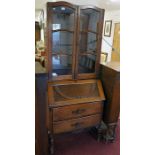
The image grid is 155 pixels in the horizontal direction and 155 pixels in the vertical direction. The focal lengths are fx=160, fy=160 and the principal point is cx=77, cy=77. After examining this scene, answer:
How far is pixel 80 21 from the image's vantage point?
64.2 inches

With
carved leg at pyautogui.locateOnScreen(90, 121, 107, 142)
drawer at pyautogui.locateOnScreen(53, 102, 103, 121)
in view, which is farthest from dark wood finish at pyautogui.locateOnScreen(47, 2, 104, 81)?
carved leg at pyautogui.locateOnScreen(90, 121, 107, 142)

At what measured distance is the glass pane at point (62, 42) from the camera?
1599mm

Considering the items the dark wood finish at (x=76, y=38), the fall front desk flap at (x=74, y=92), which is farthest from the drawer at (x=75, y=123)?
the dark wood finish at (x=76, y=38)

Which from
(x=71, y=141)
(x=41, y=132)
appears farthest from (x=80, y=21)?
(x=71, y=141)

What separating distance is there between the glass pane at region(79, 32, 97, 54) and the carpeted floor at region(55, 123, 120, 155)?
3.70 feet

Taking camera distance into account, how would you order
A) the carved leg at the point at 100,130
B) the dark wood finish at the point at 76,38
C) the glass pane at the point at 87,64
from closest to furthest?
the dark wood finish at the point at 76,38 < the glass pane at the point at 87,64 < the carved leg at the point at 100,130

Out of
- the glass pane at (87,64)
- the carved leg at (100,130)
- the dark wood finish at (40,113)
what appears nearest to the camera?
the dark wood finish at (40,113)

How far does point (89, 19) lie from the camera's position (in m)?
1.68

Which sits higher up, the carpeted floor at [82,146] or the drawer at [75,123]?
the drawer at [75,123]

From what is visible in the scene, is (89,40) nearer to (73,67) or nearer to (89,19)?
(89,19)

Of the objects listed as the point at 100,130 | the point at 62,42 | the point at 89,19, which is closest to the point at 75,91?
the point at 62,42

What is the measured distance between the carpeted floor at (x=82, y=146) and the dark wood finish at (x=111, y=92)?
22 centimetres

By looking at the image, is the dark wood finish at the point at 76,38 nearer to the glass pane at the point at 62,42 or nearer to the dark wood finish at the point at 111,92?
the glass pane at the point at 62,42
